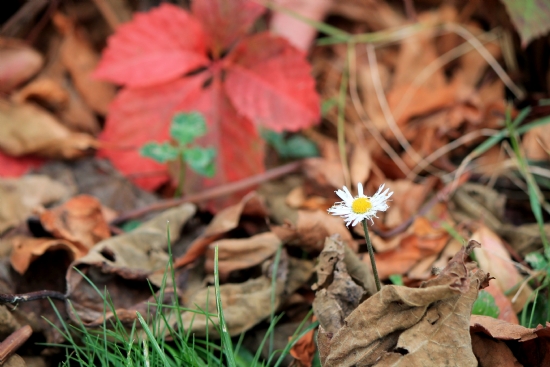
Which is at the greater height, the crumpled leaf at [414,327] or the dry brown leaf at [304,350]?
the crumpled leaf at [414,327]

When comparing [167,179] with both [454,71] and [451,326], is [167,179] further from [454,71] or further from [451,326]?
[454,71]

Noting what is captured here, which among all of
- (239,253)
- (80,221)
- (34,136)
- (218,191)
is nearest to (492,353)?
(239,253)

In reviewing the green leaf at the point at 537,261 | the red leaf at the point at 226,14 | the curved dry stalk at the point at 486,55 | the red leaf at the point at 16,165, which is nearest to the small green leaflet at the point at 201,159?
the red leaf at the point at 226,14

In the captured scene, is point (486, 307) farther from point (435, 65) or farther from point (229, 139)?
point (435, 65)

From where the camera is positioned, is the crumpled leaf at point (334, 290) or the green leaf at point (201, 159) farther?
the green leaf at point (201, 159)

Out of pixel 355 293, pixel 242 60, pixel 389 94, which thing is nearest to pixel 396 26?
pixel 389 94

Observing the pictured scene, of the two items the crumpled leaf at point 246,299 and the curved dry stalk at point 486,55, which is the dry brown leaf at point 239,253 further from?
the curved dry stalk at point 486,55
